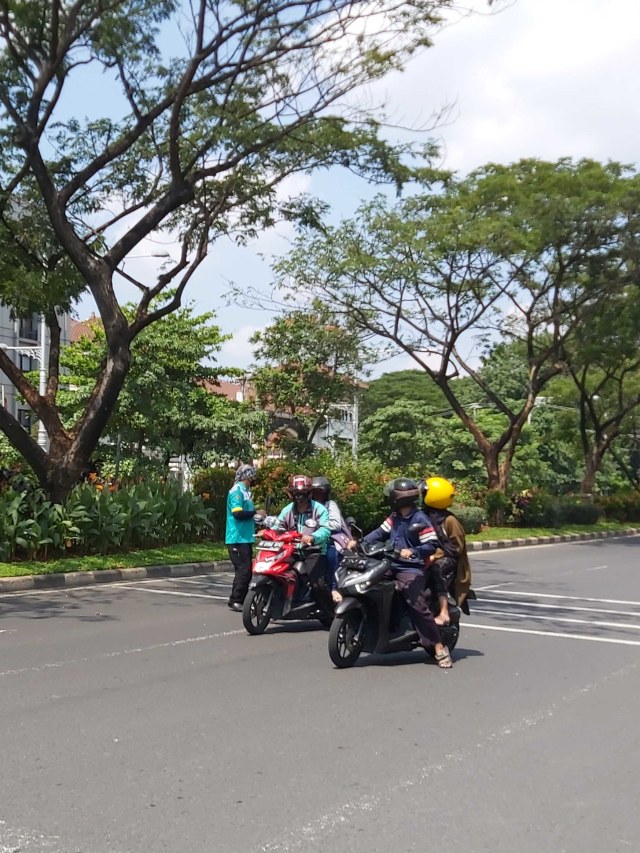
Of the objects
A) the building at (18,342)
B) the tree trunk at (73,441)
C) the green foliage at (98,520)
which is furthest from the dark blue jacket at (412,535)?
the building at (18,342)

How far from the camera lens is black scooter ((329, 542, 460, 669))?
7.30 m

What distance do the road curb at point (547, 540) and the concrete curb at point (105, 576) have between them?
907 cm

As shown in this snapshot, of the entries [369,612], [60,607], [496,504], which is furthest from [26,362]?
[369,612]

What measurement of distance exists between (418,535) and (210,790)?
333 centimetres

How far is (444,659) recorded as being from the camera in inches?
299

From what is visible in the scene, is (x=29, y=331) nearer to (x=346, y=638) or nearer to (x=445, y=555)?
(x=346, y=638)

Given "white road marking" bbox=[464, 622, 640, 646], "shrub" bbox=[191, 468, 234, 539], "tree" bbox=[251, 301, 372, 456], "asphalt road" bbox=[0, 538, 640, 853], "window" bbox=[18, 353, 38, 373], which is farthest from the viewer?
"window" bbox=[18, 353, 38, 373]

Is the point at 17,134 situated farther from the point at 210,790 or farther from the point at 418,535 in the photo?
the point at 210,790

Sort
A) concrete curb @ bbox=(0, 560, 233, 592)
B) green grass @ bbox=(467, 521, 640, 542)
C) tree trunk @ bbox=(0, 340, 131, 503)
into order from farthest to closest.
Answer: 1. green grass @ bbox=(467, 521, 640, 542)
2. tree trunk @ bbox=(0, 340, 131, 503)
3. concrete curb @ bbox=(0, 560, 233, 592)

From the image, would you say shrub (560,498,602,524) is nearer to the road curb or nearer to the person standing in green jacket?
the road curb

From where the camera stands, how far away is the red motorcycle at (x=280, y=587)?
877 centimetres

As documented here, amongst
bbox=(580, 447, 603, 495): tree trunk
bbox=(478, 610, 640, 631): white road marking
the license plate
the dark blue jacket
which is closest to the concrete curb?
the license plate

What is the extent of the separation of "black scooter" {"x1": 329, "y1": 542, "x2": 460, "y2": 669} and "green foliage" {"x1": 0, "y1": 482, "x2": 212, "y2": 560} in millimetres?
7379

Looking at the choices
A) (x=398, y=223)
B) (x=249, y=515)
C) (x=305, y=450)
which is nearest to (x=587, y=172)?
(x=398, y=223)
